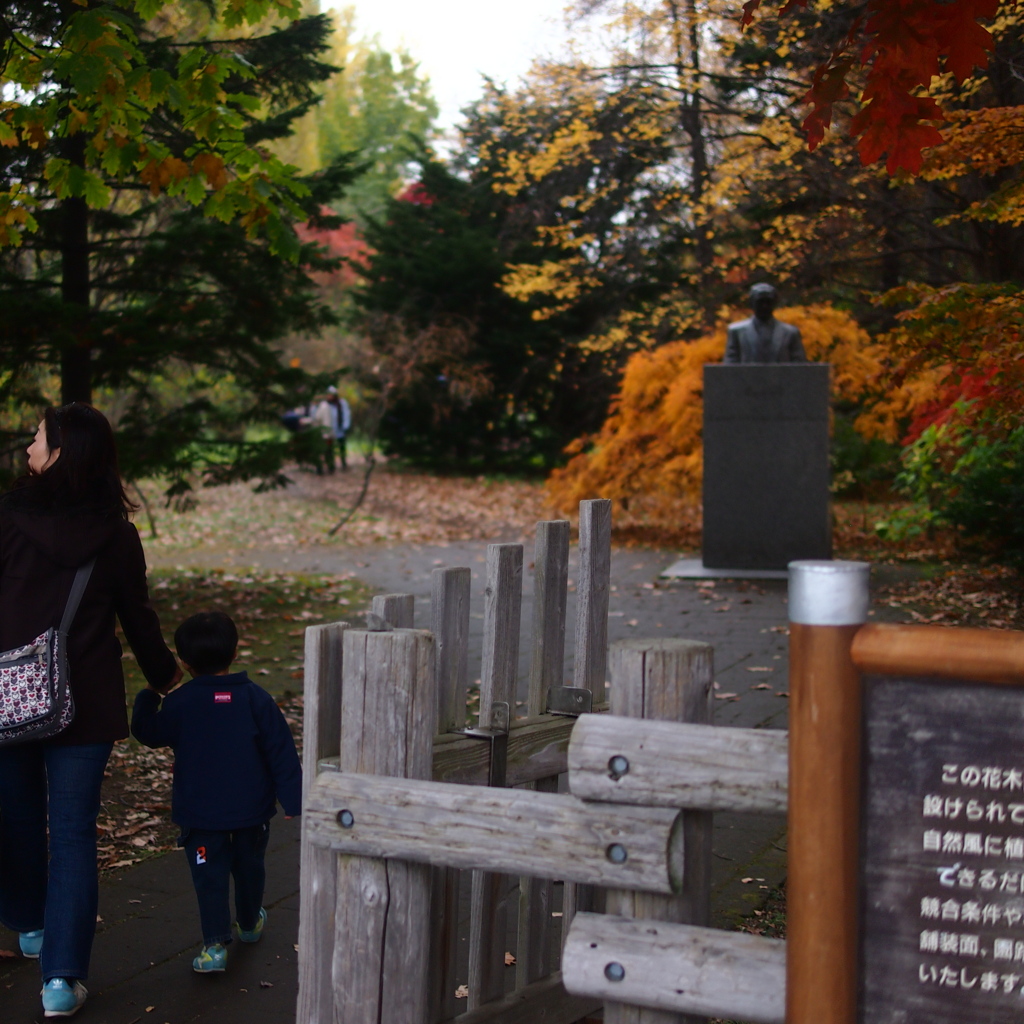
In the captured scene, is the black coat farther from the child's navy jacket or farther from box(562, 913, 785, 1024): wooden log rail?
box(562, 913, 785, 1024): wooden log rail

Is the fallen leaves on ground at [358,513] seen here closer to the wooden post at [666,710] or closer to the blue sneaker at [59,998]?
the blue sneaker at [59,998]

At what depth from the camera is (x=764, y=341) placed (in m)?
11.7

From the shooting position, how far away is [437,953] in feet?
9.16

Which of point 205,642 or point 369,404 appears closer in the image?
point 205,642

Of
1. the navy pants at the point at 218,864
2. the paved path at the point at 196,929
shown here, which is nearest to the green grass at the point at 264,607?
the paved path at the point at 196,929

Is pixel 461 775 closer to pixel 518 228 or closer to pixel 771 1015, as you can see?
pixel 771 1015

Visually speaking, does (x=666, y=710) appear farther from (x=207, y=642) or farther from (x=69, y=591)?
(x=69, y=591)

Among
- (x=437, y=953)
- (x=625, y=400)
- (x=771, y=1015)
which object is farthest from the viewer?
(x=625, y=400)

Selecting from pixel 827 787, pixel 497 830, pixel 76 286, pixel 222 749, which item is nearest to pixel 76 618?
pixel 222 749

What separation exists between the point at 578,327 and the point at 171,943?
73.0ft

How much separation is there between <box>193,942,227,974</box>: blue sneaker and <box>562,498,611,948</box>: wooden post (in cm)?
111

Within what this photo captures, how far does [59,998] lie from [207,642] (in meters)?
1.08

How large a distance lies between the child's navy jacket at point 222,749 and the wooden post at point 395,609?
3.44 ft

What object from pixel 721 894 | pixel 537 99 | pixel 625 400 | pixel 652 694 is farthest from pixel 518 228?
pixel 652 694
